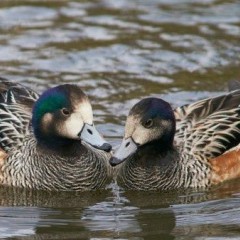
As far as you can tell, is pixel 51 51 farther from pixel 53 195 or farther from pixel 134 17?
pixel 53 195

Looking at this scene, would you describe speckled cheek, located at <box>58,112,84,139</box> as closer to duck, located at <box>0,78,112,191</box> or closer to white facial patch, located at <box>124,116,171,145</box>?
duck, located at <box>0,78,112,191</box>

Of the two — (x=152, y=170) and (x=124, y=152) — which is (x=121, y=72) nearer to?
(x=152, y=170)

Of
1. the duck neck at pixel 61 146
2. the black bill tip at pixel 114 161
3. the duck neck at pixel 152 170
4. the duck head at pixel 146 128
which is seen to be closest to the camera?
the black bill tip at pixel 114 161

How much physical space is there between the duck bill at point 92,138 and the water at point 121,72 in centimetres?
65

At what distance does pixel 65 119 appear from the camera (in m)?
12.6

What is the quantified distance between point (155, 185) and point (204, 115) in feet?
4.00

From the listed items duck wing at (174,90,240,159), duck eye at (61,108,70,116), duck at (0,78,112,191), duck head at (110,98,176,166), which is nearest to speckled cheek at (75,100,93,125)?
duck at (0,78,112,191)

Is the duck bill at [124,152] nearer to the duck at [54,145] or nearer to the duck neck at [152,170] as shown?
the duck at [54,145]

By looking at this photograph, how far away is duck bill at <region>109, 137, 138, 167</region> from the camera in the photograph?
40.6 feet

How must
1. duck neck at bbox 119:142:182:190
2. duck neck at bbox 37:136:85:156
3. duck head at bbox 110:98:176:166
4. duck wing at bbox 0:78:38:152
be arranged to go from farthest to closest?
duck wing at bbox 0:78:38:152, duck neck at bbox 119:142:182:190, duck neck at bbox 37:136:85:156, duck head at bbox 110:98:176:166

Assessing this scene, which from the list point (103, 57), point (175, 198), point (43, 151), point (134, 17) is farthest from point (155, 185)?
point (134, 17)

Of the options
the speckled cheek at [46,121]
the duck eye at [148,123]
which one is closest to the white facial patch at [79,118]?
the speckled cheek at [46,121]

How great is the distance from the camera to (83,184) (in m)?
13.0

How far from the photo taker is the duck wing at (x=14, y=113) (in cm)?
1346
